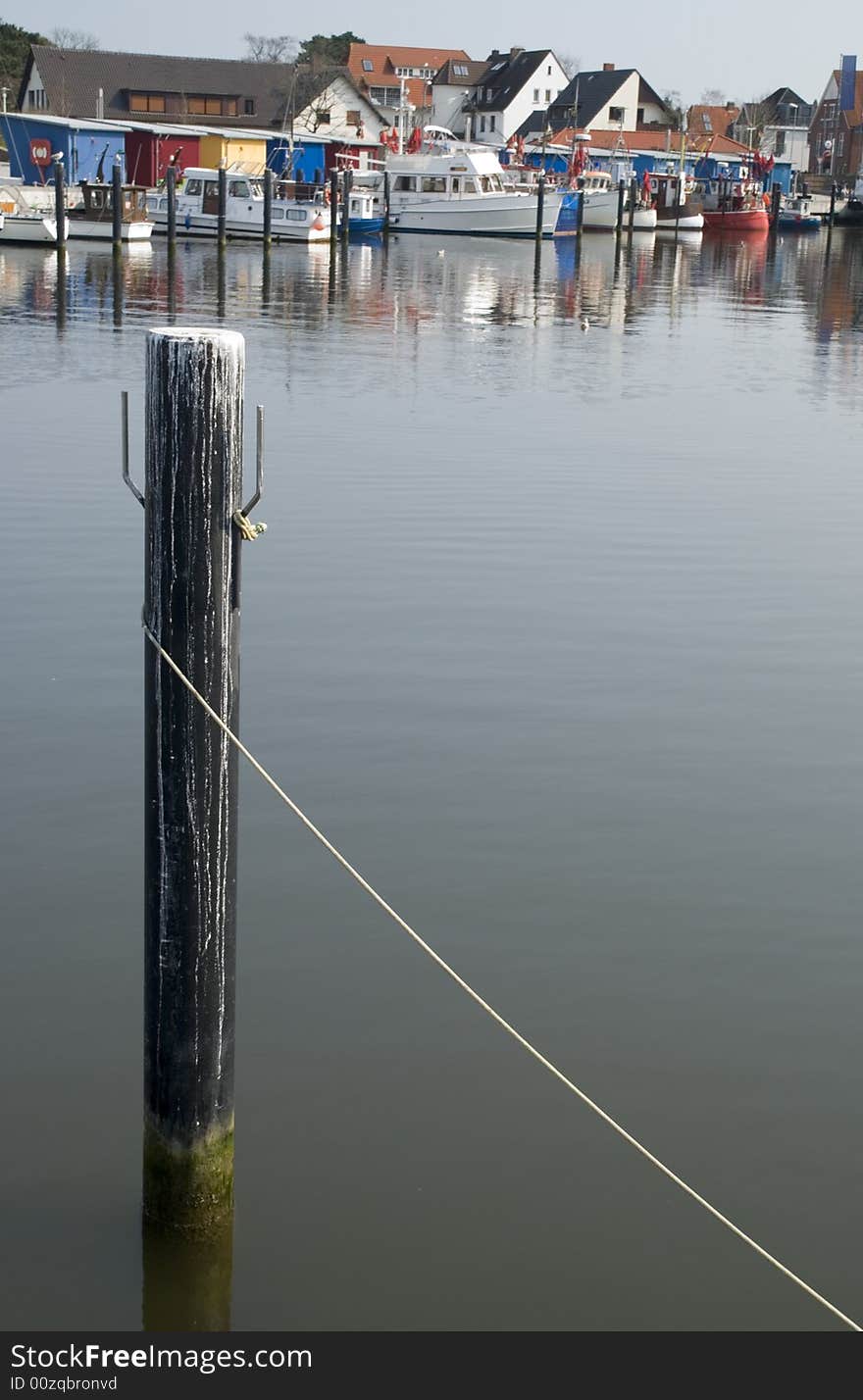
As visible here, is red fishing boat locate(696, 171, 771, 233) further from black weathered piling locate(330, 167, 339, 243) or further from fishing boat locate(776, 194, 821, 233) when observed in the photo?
black weathered piling locate(330, 167, 339, 243)

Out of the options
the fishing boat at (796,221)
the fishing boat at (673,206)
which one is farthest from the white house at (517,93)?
the fishing boat at (673,206)

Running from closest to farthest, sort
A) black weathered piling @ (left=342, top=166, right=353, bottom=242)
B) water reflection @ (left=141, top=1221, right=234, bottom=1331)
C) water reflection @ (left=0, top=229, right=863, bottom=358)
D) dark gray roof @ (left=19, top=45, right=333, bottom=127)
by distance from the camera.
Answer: water reflection @ (left=141, top=1221, right=234, bottom=1331) → water reflection @ (left=0, top=229, right=863, bottom=358) → black weathered piling @ (left=342, top=166, right=353, bottom=242) → dark gray roof @ (left=19, top=45, right=333, bottom=127)

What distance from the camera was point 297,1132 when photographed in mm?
4844

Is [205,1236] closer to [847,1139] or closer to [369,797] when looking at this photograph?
[847,1139]

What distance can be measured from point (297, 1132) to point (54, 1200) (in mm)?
733

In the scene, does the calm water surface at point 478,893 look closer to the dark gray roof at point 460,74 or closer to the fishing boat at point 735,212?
the fishing boat at point 735,212

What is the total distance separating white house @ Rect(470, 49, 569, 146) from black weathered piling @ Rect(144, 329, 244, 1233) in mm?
120112

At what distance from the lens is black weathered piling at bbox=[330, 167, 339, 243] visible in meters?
51.6

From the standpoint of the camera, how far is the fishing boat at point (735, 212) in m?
78.3

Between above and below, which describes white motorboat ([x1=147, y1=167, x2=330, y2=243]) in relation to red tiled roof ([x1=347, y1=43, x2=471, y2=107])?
below

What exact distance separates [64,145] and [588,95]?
64.5 meters

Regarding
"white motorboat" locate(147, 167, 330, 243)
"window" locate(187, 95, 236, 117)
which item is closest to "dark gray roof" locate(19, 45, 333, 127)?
"window" locate(187, 95, 236, 117)
